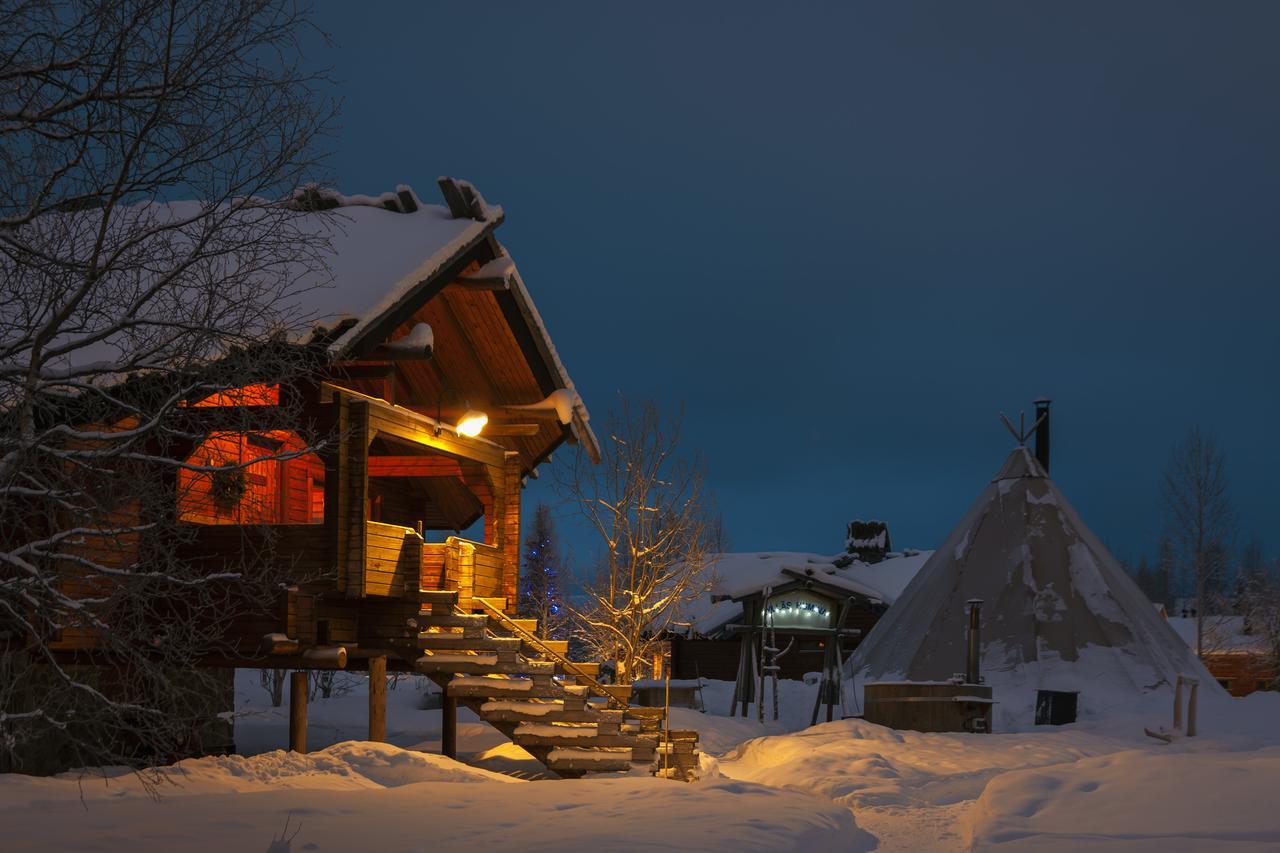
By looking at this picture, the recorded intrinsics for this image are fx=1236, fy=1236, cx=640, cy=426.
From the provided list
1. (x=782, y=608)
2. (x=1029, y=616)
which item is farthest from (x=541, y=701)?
(x=782, y=608)

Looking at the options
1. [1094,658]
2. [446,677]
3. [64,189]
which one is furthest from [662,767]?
[1094,658]

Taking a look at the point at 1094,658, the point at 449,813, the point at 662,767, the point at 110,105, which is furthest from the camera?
the point at 1094,658

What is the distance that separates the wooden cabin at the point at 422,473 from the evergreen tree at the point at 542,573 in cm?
1945

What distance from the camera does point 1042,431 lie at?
31.4 meters

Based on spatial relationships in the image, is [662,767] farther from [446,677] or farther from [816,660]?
[816,660]

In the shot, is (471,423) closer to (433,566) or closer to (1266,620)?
(433,566)

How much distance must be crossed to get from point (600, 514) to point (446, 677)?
11122mm

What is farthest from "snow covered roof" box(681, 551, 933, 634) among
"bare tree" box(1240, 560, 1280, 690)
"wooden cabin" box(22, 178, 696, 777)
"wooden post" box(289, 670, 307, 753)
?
"wooden post" box(289, 670, 307, 753)

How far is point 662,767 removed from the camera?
46.2 ft

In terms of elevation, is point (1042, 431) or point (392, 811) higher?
point (1042, 431)

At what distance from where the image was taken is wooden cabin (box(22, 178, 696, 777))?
1343cm

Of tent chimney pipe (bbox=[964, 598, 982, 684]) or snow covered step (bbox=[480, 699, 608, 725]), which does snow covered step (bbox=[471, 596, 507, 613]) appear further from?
tent chimney pipe (bbox=[964, 598, 982, 684])

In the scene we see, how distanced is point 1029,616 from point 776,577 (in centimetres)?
1401

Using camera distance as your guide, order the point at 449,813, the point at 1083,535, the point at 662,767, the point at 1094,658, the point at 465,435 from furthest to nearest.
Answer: the point at 1083,535, the point at 1094,658, the point at 465,435, the point at 662,767, the point at 449,813
